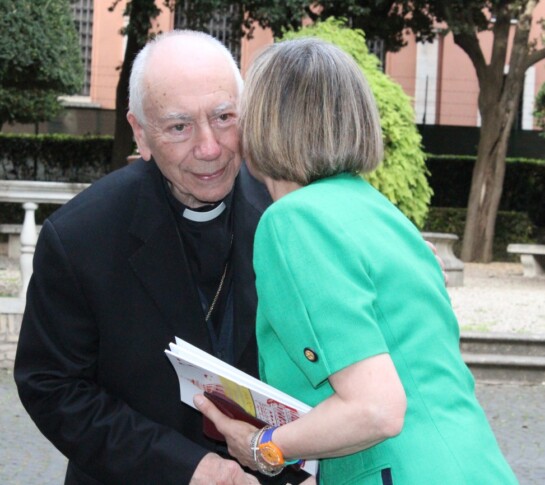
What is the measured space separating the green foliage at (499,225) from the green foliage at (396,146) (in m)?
8.57

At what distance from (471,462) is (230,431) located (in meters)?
0.54

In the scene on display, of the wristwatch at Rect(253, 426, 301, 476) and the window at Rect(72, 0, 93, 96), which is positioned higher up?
the window at Rect(72, 0, 93, 96)

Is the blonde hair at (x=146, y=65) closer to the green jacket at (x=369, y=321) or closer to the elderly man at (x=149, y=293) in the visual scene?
the elderly man at (x=149, y=293)

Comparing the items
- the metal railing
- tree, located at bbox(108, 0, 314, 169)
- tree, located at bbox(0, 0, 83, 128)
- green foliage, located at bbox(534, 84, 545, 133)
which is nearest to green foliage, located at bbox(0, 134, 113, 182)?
tree, located at bbox(108, 0, 314, 169)

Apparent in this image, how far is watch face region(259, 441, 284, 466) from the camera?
2262mm

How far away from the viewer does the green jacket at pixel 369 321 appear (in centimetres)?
208

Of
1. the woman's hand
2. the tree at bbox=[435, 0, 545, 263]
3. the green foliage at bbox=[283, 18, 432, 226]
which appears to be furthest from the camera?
the tree at bbox=[435, 0, 545, 263]

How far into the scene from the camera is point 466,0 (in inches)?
820

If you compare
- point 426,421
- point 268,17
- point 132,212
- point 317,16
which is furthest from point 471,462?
point 317,16

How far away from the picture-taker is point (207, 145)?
2.70 meters

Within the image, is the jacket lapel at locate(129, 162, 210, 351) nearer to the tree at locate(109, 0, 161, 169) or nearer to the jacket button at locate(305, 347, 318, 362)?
the jacket button at locate(305, 347, 318, 362)

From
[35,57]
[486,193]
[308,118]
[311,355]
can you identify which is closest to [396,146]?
[35,57]

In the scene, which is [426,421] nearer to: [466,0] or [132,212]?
[132,212]

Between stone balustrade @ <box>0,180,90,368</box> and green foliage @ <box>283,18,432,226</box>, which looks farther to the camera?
green foliage @ <box>283,18,432,226</box>
